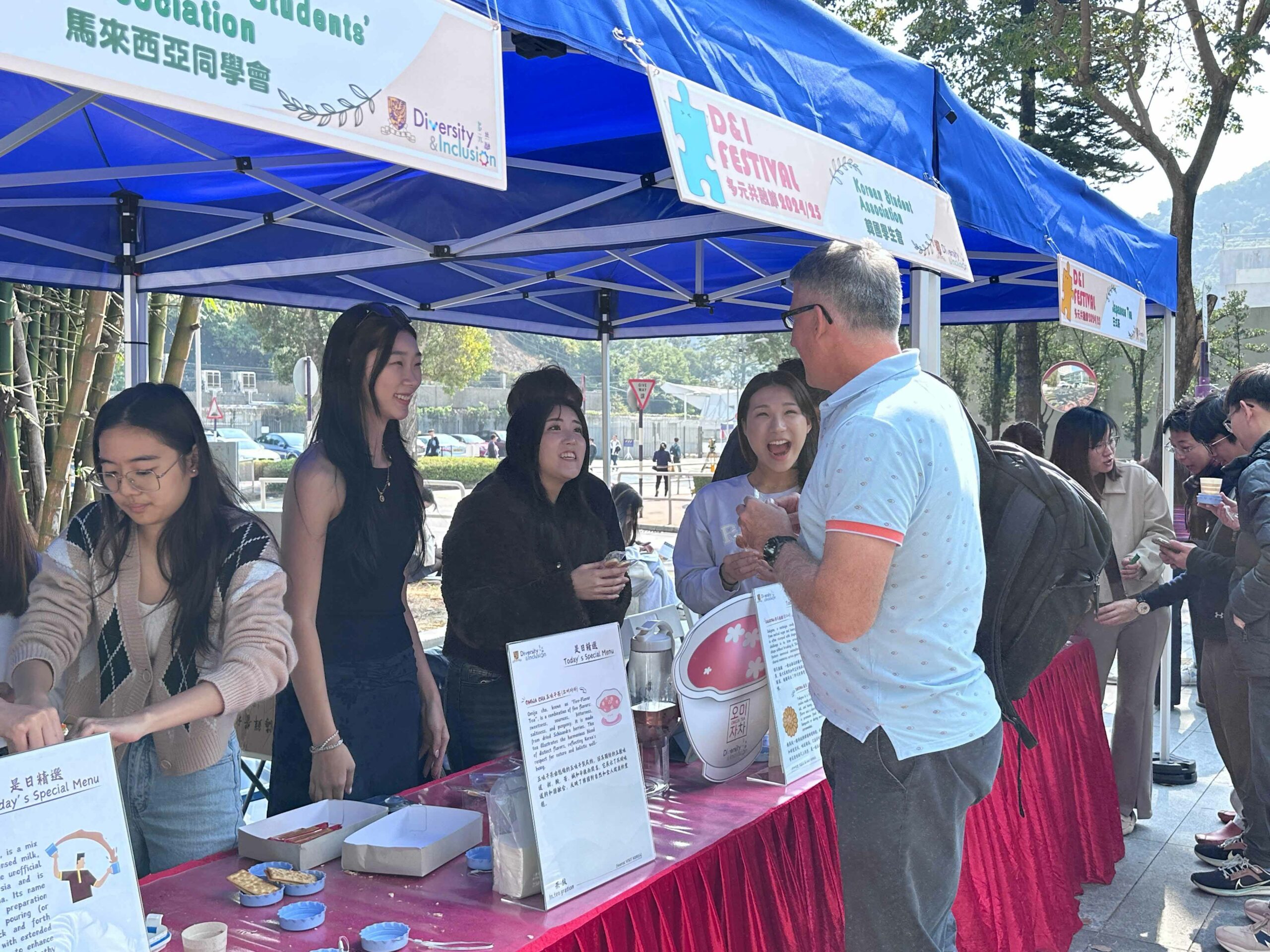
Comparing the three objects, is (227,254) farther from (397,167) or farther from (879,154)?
(879,154)

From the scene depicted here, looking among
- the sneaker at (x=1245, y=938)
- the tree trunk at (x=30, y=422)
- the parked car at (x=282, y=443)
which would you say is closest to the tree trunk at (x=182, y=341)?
the tree trunk at (x=30, y=422)

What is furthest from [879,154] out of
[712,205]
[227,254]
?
[227,254]

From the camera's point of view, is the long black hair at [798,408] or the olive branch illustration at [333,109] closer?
the olive branch illustration at [333,109]

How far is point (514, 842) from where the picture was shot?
153cm

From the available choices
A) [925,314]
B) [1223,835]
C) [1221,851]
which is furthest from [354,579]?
[1223,835]

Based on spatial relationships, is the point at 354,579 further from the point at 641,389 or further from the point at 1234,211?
the point at 1234,211

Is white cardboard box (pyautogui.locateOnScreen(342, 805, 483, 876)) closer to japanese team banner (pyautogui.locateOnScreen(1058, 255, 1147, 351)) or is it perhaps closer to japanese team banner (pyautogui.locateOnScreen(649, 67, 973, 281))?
Result: japanese team banner (pyautogui.locateOnScreen(649, 67, 973, 281))

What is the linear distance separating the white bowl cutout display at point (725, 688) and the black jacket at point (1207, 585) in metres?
2.24

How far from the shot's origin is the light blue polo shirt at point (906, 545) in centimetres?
153

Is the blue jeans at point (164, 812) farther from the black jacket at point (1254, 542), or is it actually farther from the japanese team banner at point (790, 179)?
the black jacket at point (1254, 542)

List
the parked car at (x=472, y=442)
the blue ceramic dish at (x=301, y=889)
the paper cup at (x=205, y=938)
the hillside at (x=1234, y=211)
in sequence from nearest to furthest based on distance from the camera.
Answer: the paper cup at (x=205, y=938)
the blue ceramic dish at (x=301, y=889)
the parked car at (x=472, y=442)
the hillside at (x=1234, y=211)

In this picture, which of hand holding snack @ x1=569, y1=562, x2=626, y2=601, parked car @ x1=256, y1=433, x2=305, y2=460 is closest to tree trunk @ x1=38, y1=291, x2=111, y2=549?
hand holding snack @ x1=569, y1=562, x2=626, y2=601

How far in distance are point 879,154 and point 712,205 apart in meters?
0.92

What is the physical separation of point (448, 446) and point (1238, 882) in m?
46.5
